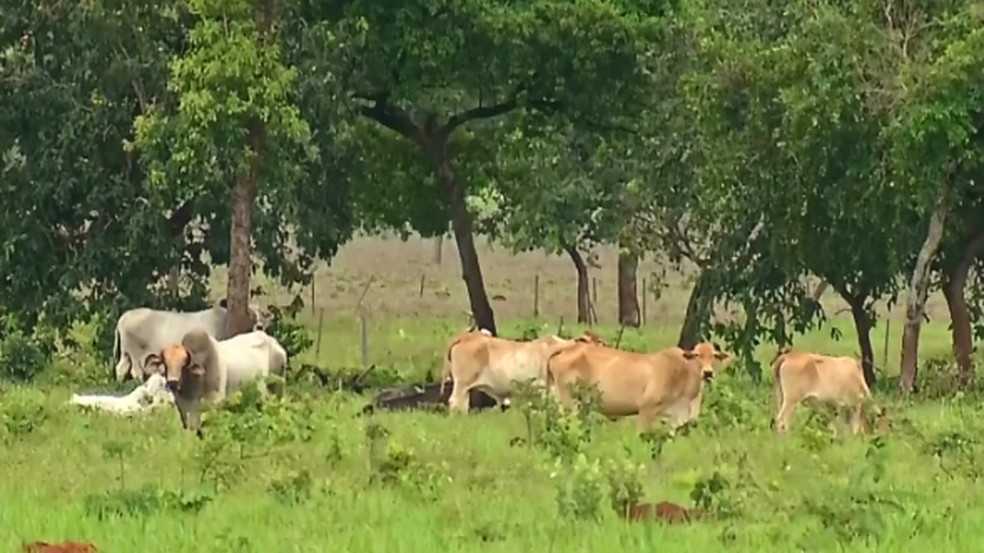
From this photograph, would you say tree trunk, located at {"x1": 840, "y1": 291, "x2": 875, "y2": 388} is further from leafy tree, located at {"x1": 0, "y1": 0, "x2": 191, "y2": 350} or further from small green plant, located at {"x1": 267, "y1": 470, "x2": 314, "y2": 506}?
small green plant, located at {"x1": 267, "y1": 470, "x2": 314, "y2": 506}

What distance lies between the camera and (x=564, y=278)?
62562mm

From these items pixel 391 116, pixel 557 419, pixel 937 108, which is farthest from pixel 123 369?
pixel 557 419

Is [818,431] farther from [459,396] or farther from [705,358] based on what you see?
[459,396]

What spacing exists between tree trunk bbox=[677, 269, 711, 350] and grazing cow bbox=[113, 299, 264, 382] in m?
6.07

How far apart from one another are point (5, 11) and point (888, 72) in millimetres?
11540

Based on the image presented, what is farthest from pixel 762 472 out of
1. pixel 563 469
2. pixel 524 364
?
pixel 524 364

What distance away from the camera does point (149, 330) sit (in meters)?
24.4

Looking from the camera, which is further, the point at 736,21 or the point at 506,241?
the point at 506,241

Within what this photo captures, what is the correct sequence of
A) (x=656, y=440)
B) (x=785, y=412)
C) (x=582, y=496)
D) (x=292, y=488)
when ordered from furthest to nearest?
(x=785, y=412)
(x=656, y=440)
(x=292, y=488)
(x=582, y=496)

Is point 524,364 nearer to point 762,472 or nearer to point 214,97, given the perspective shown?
point 214,97

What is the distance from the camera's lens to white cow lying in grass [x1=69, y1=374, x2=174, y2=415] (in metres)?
19.4

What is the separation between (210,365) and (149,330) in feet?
15.5

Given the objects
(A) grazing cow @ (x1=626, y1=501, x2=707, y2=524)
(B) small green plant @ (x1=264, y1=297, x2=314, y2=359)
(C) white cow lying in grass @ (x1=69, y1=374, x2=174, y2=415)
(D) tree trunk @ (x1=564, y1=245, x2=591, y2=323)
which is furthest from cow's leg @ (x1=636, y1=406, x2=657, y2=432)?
(D) tree trunk @ (x1=564, y1=245, x2=591, y2=323)

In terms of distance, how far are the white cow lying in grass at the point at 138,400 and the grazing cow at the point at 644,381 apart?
429 cm
